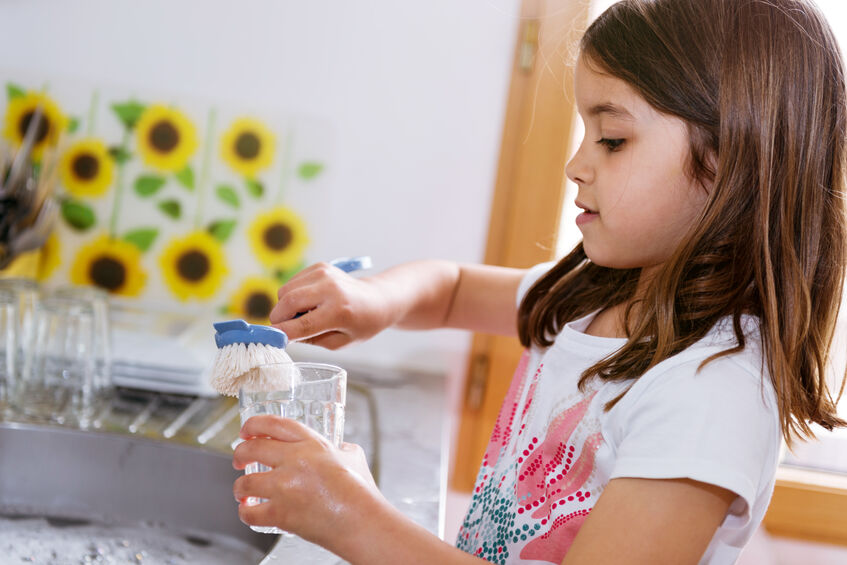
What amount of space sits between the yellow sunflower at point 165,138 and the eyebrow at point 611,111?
0.92 meters

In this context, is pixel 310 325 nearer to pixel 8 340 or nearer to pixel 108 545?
pixel 108 545

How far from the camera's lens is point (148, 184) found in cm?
149

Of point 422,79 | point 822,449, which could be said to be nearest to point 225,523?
point 422,79

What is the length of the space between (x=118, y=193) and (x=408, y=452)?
0.73 m

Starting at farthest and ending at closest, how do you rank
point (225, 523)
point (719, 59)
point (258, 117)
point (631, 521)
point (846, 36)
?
point (258, 117) → point (846, 36) → point (225, 523) → point (719, 59) → point (631, 521)

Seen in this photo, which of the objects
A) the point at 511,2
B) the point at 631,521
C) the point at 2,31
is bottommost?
the point at 631,521

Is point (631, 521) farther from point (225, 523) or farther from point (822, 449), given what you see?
point (822, 449)

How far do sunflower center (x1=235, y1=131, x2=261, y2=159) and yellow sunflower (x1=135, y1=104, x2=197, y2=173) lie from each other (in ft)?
0.24

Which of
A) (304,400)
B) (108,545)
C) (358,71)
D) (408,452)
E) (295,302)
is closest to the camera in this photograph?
(304,400)

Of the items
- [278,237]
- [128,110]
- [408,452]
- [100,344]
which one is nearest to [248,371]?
[408,452]

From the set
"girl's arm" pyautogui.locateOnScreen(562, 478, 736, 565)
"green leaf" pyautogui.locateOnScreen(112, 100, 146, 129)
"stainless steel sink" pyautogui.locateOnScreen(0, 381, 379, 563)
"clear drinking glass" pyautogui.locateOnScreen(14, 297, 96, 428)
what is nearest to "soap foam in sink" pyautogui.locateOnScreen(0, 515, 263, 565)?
"stainless steel sink" pyautogui.locateOnScreen(0, 381, 379, 563)

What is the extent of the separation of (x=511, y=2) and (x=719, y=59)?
77 centimetres

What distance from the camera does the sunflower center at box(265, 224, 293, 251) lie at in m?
1.50

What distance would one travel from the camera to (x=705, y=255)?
0.71m
